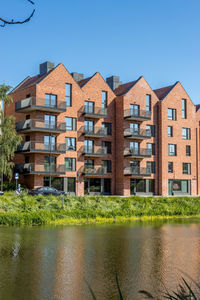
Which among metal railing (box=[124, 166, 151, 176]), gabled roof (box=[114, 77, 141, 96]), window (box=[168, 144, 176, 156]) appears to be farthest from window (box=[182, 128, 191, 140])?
gabled roof (box=[114, 77, 141, 96])

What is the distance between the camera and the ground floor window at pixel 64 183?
42812 millimetres

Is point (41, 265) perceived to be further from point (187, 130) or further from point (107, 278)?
point (187, 130)

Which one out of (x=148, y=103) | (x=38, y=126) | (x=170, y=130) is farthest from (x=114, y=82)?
(x=38, y=126)

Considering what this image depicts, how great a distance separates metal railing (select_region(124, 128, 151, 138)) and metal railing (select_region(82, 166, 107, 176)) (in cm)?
503

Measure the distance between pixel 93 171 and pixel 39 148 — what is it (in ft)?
23.6

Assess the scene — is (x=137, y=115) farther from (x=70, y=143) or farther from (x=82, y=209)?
(x=82, y=209)

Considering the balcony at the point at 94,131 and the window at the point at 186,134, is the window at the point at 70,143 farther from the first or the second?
the window at the point at 186,134

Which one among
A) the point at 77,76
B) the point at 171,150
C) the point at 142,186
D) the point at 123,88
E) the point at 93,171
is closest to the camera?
the point at 93,171

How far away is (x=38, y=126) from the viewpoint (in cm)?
4134

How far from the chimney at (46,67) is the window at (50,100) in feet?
16.8

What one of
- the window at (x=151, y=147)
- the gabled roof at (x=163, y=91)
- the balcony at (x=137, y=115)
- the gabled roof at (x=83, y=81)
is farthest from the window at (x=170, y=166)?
the gabled roof at (x=83, y=81)

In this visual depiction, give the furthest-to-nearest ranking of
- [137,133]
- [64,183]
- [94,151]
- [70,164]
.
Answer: [137,133] < [94,151] < [70,164] < [64,183]

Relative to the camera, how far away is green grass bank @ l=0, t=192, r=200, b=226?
79.8 ft

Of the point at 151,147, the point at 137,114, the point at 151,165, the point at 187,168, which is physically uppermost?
the point at 137,114
